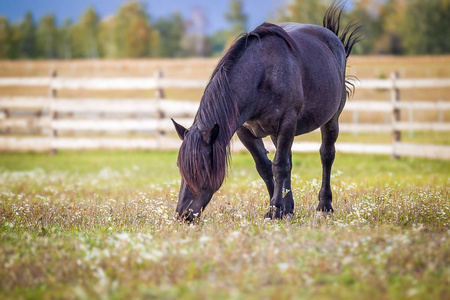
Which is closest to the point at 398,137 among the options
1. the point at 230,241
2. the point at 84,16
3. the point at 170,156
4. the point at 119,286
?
the point at 170,156

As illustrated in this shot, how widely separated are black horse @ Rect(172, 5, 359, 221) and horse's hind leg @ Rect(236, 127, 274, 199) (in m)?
0.01

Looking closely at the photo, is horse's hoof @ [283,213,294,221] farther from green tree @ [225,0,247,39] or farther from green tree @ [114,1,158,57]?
green tree @ [225,0,247,39]

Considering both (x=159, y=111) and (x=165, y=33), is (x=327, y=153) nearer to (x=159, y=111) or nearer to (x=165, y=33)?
(x=159, y=111)

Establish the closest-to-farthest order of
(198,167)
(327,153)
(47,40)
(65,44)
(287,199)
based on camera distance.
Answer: (198,167), (287,199), (327,153), (47,40), (65,44)

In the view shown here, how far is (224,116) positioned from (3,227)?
243 cm

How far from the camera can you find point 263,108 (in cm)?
515

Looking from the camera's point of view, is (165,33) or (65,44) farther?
(165,33)

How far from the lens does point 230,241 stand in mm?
3820

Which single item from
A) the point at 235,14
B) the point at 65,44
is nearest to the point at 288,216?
the point at 235,14

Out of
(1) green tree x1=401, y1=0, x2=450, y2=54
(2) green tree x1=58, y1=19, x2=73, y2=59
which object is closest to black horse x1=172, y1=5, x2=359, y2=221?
(1) green tree x1=401, y1=0, x2=450, y2=54

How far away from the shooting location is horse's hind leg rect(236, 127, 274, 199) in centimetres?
567

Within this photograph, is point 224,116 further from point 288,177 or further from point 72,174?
point 72,174

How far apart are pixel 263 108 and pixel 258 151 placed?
772 millimetres

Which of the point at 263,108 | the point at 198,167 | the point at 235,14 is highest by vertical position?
the point at 235,14
